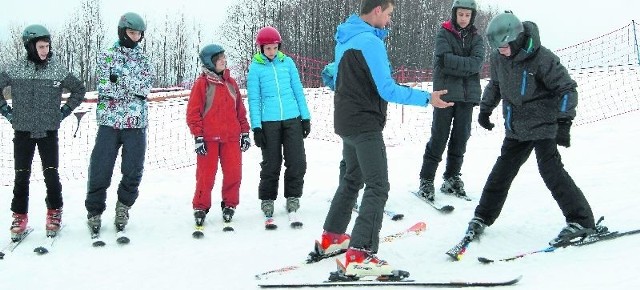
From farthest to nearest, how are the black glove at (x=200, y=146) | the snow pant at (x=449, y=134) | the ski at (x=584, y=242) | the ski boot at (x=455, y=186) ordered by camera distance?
1. the ski boot at (x=455, y=186)
2. the snow pant at (x=449, y=134)
3. the black glove at (x=200, y=146)
4. the ski at (x=584, y=242)

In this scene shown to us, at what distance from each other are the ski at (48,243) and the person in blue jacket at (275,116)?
200 centimetres

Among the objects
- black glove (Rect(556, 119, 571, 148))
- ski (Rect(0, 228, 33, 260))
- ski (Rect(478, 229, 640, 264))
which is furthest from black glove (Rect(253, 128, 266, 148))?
black glove (Rect(556, 119, 571, 148))

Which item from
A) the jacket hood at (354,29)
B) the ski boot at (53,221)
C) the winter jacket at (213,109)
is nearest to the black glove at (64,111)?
the ski boot at (53,221)

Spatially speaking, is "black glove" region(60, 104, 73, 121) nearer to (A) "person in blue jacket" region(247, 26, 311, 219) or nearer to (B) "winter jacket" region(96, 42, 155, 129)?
(B) "winter jacket" region(96, 42, 155, 129)

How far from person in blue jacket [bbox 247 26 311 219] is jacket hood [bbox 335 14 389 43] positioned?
72.3 inches

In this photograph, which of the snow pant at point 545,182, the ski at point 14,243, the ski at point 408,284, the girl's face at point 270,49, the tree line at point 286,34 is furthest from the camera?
the tree line at point 286,34

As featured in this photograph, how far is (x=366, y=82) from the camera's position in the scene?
14.2ft

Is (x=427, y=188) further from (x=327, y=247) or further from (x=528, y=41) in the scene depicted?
(x=528, y=41)

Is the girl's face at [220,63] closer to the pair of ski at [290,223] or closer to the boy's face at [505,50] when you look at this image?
the pair of ski at [290,223]

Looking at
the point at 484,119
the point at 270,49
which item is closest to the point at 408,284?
the point at 484,119

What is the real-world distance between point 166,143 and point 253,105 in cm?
661

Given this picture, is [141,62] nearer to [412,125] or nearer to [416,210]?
[416,210]

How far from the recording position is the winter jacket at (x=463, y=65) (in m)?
6.23

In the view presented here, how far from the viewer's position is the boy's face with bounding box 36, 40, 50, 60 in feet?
18.5
